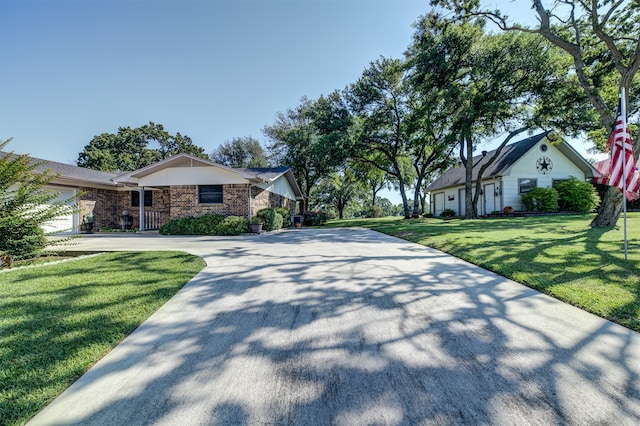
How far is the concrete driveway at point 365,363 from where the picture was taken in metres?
1.72

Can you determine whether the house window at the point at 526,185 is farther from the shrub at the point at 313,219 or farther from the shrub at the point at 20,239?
the shrub at the point at 20,239

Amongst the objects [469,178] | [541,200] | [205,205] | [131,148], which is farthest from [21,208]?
[131,148]

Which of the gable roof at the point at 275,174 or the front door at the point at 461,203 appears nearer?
the gable roof at the point at 275,174

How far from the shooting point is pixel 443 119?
1619cm

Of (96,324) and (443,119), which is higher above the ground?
(443,119)

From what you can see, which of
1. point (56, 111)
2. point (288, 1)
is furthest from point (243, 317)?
point (56, 111)

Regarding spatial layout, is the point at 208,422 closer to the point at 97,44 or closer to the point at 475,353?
the point at 475,353

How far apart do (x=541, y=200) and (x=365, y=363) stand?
2058 cm

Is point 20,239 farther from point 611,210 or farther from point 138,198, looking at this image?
point 611,210

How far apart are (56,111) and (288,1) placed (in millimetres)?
13626

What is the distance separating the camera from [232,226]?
1187cm

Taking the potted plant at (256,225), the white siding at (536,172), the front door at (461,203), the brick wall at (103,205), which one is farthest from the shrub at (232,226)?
the front door at (461,203)

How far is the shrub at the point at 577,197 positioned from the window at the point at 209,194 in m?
20.9

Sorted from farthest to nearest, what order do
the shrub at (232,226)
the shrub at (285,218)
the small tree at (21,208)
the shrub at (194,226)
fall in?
the shrub at (285,218)
the shrub at (194,226)
the shrub at (232,226)
the small tree at (21,208)
